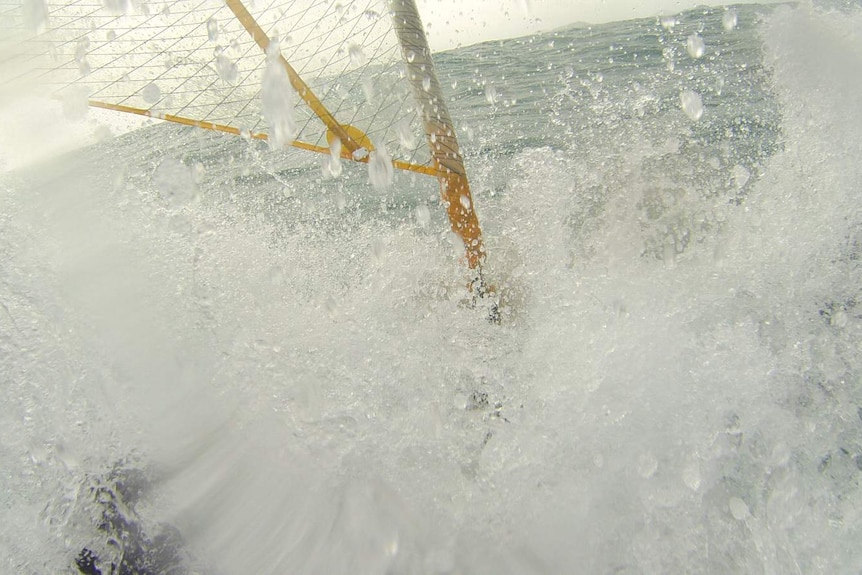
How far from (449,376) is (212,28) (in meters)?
2.12

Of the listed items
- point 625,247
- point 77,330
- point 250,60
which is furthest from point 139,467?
point 625,247

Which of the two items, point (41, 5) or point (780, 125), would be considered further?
point (780, 125)

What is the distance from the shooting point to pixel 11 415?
1532mm

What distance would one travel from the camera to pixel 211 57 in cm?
264

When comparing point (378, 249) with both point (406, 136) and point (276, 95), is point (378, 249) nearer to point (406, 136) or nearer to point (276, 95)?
point (406, 136)

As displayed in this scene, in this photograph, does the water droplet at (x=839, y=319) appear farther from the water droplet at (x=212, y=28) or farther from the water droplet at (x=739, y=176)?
the water droplet at (x=212, y=28)

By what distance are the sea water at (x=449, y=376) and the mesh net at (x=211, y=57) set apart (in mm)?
525

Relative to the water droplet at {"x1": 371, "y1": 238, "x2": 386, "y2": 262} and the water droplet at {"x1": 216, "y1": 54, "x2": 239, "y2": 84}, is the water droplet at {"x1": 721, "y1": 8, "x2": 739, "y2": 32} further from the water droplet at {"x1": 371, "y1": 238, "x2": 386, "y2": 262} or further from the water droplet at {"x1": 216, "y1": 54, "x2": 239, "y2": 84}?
the water droplet at {"x1": 216, "y1": 54, "x2": 239, "y2": 84}

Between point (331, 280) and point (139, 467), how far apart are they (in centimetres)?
115

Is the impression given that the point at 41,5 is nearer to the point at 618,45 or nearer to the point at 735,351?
the point at 735,351

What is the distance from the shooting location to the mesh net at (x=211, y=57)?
8.24 feet

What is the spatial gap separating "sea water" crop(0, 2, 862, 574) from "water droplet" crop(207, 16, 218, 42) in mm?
773

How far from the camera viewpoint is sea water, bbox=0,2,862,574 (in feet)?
4.78

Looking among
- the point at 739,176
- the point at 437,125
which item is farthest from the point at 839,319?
the point at 437,125
